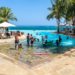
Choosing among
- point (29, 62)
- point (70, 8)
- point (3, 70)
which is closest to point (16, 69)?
point (3, 70)

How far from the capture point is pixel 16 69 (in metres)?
13.9

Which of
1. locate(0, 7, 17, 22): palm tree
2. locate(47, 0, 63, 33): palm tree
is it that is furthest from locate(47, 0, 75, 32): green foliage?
locate(0, 7, 17, 22): palm tree

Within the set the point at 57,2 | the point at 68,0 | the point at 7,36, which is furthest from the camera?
the point at 57,2

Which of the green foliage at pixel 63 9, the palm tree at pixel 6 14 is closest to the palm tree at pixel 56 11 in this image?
the green foliage at pixel 63 9

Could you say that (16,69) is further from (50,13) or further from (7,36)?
(50,13)

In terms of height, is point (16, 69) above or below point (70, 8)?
below

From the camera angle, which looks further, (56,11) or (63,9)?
(56,11)

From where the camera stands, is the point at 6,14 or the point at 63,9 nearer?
the point at 63,9

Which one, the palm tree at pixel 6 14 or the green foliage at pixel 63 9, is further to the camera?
the palm tree at pixel 6 14

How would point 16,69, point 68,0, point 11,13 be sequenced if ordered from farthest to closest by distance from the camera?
point 11,13 < point 68,0 < point 16,69

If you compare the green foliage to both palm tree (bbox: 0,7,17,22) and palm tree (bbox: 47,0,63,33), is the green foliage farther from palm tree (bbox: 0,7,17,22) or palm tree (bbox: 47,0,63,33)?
palm tree (bbox: 0,7,17,22)

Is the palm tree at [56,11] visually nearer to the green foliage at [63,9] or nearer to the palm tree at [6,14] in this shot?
the green foliage at [63,9]

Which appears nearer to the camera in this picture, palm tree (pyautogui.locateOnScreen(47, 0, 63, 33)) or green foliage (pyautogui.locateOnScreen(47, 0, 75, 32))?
green foliage (pyautogui.locateOnScreen(47, 0, 75, 32))

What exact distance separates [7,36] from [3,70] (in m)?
26.1
